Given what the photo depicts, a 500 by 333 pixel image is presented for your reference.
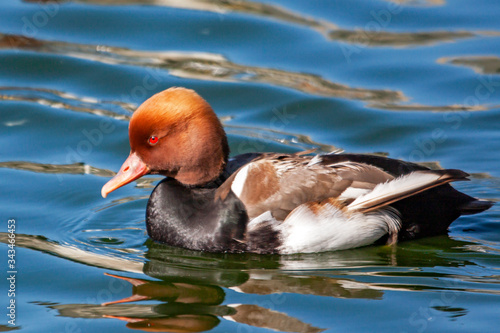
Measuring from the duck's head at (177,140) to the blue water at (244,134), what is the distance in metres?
0.69

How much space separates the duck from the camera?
6.24 metres

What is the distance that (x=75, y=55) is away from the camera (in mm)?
10914

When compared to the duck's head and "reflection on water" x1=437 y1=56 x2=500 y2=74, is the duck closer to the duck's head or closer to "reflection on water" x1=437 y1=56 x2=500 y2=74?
the duck's head

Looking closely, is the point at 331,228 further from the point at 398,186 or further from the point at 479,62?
the point at 479,62

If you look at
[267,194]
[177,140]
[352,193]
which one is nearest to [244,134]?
[177,140]

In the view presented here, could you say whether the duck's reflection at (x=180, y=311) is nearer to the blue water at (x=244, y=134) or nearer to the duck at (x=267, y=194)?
the blue water at (x=244, y=134)

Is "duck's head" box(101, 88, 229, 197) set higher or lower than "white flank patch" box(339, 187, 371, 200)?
higher

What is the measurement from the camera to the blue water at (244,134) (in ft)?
18.5

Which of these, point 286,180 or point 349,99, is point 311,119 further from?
point 286,180

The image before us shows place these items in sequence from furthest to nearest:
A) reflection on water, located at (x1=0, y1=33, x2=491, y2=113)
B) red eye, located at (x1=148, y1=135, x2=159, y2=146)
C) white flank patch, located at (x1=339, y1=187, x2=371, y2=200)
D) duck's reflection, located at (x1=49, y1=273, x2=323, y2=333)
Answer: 1. reflection on water, located at (x1=0, y1=33, x2=491, y2=113)
2. red eye, located at (x1=148, y1=135, x2=159, y2=146)
3. white flank patch, located at (x1=339, y1=187, x2=371, y2=200)
4. duck's reflection, located at (x1=49, y1=273, x2=323, y2=333)

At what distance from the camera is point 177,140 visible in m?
6.40

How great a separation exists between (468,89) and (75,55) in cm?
543

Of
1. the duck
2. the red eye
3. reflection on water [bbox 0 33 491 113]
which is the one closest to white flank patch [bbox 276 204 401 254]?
the duck

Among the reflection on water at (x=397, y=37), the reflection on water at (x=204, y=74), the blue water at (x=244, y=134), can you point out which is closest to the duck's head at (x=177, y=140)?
the blue water at (x=244, y=134)
